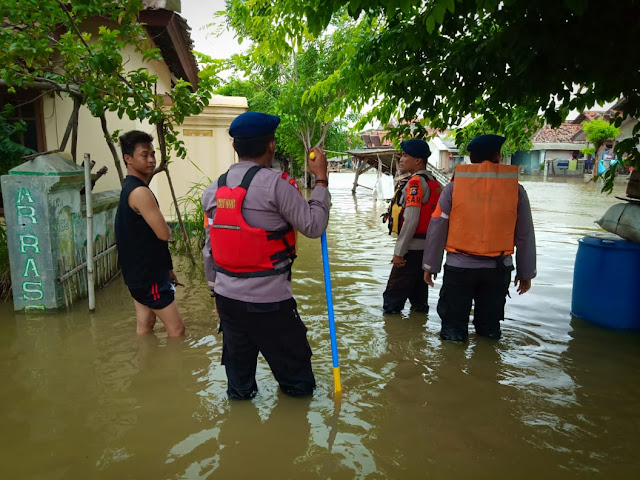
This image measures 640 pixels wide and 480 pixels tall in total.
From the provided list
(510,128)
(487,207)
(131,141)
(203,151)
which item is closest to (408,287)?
(487,207)

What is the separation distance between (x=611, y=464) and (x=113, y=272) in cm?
568

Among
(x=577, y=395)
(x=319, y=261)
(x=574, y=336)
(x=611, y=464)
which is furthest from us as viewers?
(x=319, y=261)

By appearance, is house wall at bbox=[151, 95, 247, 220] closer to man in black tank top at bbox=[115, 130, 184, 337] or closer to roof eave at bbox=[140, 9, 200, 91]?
roof eave at bbox=[140, 9, 200, 91]

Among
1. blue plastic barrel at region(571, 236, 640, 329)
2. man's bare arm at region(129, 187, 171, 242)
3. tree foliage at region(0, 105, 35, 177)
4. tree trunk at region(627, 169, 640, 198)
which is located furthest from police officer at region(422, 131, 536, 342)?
tree foliage at region(0, 105, 35, 177)

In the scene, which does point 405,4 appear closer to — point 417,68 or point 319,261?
point 417,68

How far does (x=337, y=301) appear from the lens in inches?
220

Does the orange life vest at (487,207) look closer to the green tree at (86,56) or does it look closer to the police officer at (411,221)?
the police officer at (411,221)

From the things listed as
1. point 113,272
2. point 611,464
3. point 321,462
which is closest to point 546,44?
point 611,464

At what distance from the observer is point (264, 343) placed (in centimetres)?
290

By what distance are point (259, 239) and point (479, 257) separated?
2067mm

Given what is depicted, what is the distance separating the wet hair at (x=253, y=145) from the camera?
2781 mm

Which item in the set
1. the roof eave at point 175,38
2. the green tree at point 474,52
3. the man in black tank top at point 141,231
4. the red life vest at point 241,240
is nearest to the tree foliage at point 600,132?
the roof eave at point 175,38

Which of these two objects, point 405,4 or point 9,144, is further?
point 9,144

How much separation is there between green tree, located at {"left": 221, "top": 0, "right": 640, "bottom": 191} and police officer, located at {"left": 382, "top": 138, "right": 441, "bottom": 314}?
77 centimetres
